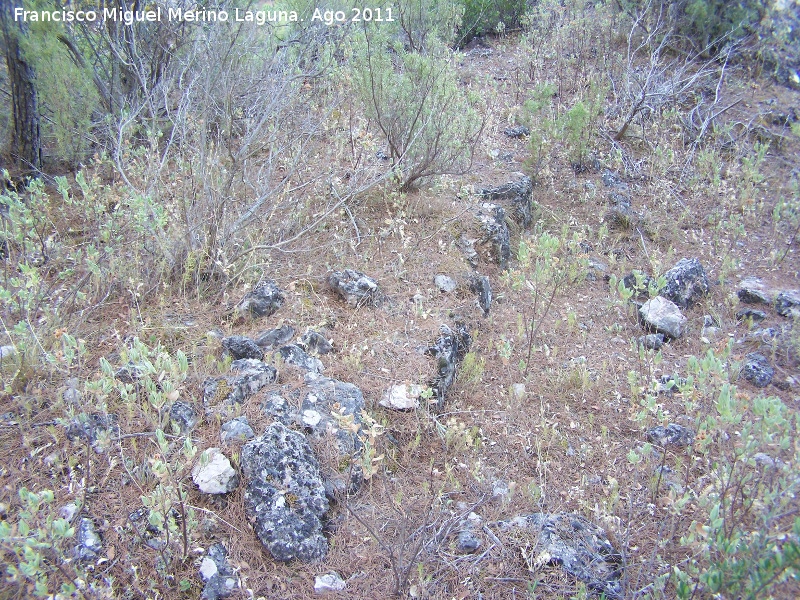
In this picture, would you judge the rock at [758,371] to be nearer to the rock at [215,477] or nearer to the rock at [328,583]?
the rock at [328,583]

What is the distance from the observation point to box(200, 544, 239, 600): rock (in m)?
2.25

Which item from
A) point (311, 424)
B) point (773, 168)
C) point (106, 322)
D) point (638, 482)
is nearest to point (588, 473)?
point (638, 482)

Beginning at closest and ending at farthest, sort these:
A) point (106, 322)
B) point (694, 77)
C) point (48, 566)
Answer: point (48, 566) < point (106, 322) < point (694, 77)

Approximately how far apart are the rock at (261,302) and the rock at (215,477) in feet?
4.02

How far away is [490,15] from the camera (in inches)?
365

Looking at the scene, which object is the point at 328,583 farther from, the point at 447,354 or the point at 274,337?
the point at 447,354

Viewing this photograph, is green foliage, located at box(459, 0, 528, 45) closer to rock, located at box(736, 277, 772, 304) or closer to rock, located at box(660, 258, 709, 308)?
rock, located at box(660, 258, 709, 308)

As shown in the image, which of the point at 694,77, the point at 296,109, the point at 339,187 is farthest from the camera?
the point at 694,77

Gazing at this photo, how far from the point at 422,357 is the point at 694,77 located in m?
5.55

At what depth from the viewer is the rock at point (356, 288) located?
4.01 metres

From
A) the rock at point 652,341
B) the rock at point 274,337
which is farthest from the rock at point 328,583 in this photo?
the rock at point 652,341

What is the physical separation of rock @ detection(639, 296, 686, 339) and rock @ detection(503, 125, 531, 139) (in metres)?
3.12

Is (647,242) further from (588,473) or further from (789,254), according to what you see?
(588,473)

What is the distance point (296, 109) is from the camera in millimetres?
5496
